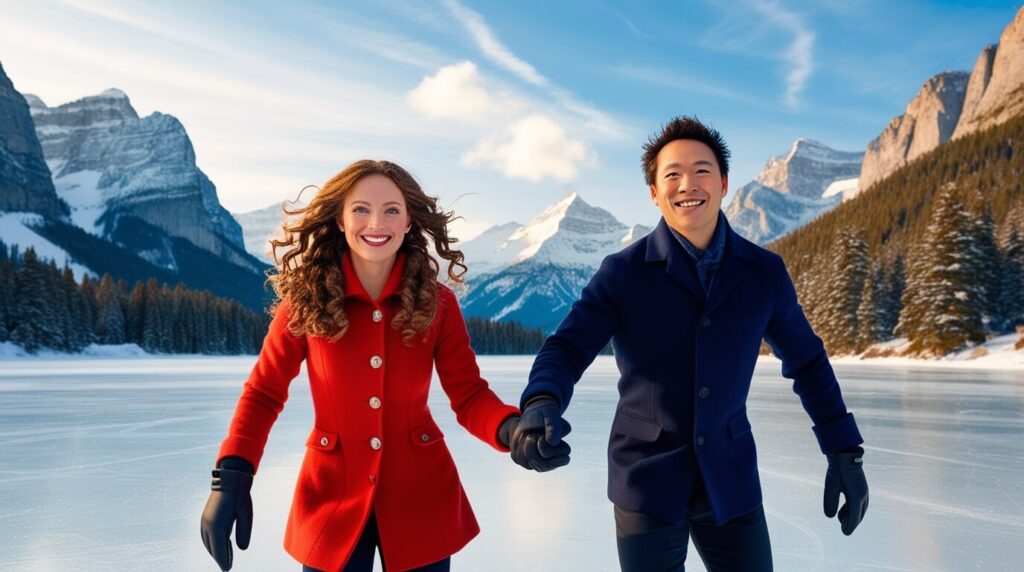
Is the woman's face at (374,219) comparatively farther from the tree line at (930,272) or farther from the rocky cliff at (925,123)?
the rocky cliff at (925,123)

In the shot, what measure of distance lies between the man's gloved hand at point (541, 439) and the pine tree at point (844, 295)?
4298 centimetres

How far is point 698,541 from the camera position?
247 cm

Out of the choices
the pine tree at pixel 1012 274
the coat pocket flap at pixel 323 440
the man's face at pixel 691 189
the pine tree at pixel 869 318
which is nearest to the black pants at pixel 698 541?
the man's face at pixel 691 189

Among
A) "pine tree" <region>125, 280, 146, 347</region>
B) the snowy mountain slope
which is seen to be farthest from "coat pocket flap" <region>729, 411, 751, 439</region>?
the snowy mountain slope

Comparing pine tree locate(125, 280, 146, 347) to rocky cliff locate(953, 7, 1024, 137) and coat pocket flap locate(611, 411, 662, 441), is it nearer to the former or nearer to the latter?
coat pocket flap locate(611, 411, 662, 441)

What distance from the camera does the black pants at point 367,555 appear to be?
237 centimetres

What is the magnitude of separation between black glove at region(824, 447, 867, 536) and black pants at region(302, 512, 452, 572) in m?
1.37

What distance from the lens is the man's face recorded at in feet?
8.34

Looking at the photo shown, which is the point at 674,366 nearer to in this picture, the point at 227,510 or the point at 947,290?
the point at 227,510

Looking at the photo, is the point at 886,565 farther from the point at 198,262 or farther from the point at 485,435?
the point at 198,262

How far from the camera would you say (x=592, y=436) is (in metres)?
8.93

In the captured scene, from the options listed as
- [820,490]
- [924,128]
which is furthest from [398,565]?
[924,128]

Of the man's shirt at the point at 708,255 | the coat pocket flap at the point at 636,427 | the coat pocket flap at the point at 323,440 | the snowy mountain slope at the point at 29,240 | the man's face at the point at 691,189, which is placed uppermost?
the snowy mountain slope at the point at 29,240

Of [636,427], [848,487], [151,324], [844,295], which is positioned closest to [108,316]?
[151,324]
